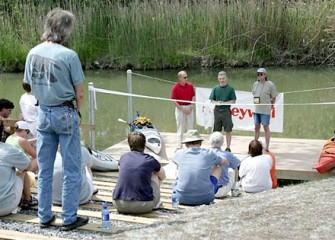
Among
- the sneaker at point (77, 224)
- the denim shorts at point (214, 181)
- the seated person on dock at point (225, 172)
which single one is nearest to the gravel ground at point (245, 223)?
the sneaker at point (77, 224)

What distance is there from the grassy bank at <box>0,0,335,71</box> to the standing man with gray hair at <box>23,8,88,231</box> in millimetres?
17191

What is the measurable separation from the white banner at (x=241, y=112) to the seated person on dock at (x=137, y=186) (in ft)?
12.7

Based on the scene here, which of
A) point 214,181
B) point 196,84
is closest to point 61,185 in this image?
point 214,181

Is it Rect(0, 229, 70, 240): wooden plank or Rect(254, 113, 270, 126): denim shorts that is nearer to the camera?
Rect(0, 229, 70, 240): wooden plank

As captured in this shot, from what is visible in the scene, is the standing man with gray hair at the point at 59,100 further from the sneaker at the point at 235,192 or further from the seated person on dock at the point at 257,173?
the seated person on dock at the point at 257,173

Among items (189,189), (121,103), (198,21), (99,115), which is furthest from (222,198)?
(198,21)

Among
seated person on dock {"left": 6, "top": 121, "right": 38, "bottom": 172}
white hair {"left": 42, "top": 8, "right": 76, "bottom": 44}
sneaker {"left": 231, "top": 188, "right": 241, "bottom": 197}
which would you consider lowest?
sneaker {"left": 231, "top": 188, "right": 241, "bottom": 197}

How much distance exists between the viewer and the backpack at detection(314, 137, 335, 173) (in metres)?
7.98

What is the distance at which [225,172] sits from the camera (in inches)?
263

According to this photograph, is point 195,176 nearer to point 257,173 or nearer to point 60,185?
point 257,173

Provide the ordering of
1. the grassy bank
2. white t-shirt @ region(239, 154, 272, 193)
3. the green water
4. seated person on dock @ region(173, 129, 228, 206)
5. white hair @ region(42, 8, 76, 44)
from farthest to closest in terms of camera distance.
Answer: the grassy bank, the green water, white t-shirt @ region(239, 154, 272, 193), seated person on dock @ region(173, 129, 228, 206), white hair @ region(42, 8, 76, 44)

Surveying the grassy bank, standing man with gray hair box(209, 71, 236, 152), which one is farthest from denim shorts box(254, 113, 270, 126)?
the grassy bank

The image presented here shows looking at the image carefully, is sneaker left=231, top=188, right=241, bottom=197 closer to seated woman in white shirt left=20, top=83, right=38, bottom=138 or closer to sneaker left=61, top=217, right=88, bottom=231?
sneaker left=61, top=217, right=88, bottom=231

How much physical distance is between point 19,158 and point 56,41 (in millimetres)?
1046
